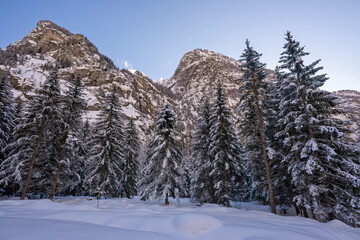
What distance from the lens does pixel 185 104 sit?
161m

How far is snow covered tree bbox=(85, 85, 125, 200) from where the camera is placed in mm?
18531

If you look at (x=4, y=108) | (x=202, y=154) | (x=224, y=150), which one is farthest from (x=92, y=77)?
(x=224, y=150)

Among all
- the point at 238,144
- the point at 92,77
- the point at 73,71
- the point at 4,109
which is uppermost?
the point at 73,71

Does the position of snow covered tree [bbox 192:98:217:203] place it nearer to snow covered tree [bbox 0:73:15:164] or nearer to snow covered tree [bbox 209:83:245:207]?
snow covered tree [bbox 209:83:245:207]

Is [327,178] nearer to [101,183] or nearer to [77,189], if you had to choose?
[101,183]

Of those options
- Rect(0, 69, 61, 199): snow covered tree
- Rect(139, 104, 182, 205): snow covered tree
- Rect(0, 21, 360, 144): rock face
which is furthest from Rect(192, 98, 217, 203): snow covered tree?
Rect(0, 21, 360, 144): rock face

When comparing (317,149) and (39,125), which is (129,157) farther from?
(317,149)

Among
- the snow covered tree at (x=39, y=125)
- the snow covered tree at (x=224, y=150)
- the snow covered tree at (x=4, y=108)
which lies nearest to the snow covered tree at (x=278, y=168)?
the snow covered tree at (x=224, y=150)

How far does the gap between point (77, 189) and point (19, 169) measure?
15.5 meters

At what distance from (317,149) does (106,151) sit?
1920 centimetres

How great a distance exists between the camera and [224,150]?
17188 millimetres

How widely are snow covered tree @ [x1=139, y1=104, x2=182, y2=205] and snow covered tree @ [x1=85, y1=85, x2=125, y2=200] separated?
4.05 meters

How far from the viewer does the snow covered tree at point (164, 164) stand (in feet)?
57.5

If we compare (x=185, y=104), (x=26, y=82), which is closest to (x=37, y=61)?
(x=26, y=82)
